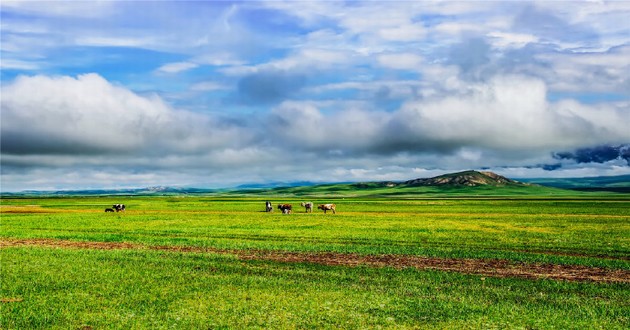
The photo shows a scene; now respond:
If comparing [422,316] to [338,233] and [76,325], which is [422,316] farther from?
[338,233]

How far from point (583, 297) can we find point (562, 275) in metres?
5.86

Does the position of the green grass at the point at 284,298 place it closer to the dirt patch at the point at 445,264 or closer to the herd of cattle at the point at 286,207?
the dirt patch at the point at 445,264

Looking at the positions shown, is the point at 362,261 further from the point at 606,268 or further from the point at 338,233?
the point at 338,233

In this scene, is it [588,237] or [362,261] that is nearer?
[362,261]

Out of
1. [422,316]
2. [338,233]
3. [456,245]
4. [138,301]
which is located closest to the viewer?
[422,316]

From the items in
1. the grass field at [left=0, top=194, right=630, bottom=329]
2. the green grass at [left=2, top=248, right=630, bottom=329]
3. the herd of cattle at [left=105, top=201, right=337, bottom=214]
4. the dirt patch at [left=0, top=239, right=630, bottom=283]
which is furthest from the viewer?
the herd of cattle at [left=105, top=201, right=337, bottom=214]

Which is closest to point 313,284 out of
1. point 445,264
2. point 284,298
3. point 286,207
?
point 284,298

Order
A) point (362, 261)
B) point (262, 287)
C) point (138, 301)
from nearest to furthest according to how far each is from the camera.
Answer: point (138, 301), point (262, 287), point (362, 261)

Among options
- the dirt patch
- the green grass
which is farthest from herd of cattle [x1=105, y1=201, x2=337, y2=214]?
the green grass

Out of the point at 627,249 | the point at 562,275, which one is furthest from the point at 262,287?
the point at 627,249

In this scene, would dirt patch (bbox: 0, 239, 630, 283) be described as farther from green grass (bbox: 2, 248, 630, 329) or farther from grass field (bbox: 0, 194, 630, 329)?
green grass (bbox: 2, 248, 630, 329)

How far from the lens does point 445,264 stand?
29922 mm

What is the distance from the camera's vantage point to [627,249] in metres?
37.8

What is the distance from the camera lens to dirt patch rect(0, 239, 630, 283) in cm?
2639
